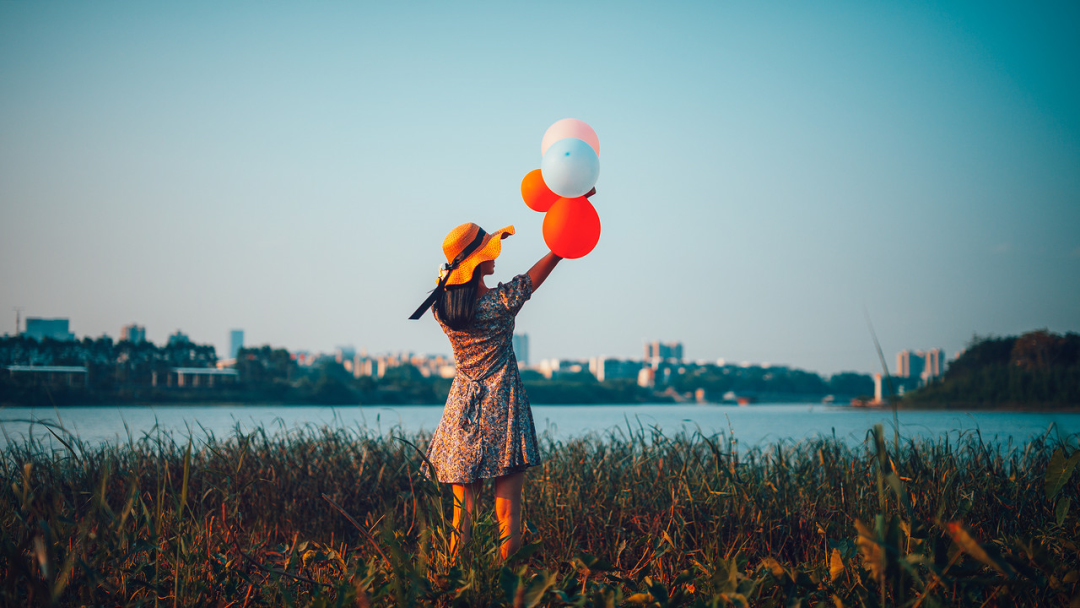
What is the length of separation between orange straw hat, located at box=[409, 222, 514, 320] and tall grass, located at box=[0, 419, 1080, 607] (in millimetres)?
933

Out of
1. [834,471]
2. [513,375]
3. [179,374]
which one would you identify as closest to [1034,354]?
[834,471]

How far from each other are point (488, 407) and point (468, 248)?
779 mm

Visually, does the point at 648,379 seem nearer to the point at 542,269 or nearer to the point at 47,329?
the point at 47,329

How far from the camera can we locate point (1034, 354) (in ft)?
123

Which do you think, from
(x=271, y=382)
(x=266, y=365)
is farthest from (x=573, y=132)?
(x=266, y=365)

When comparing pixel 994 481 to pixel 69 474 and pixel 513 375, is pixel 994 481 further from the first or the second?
pixel 69 474

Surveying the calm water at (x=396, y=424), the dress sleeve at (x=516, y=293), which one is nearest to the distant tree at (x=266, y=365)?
the calm water at (x=396, y=424)

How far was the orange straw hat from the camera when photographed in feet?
10.1

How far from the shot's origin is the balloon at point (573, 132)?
3.43 meters

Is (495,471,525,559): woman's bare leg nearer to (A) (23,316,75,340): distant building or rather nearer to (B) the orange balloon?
(B) the orange balloon

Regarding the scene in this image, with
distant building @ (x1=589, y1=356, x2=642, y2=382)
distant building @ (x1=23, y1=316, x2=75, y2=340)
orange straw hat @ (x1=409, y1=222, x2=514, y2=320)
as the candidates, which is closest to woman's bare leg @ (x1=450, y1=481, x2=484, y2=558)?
orange straw hat @ (x1=409, y1=222, x2=514, y2=320)

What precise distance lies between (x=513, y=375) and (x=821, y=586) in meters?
1.54

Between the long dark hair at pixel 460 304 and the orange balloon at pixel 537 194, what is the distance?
622 millimetres

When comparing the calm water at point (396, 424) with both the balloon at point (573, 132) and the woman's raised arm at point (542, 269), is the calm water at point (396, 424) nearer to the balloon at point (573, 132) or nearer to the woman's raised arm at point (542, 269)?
the woman's raised arm at point (542, 269)
